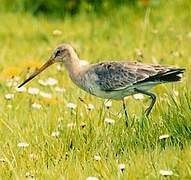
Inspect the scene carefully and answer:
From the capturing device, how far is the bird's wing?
271 inches

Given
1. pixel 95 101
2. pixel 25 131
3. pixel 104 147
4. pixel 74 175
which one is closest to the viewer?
pixel 74 175

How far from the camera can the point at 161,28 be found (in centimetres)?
1123

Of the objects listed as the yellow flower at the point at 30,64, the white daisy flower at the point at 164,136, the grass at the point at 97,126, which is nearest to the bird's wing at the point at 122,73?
the grass at the point at 97,126

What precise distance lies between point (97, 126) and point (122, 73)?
0.65 metres

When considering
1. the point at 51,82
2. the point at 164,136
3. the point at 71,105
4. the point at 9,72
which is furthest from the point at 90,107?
the point at 9,72

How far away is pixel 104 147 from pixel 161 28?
528 centimetres

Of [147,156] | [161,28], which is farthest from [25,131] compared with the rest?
[161,28]

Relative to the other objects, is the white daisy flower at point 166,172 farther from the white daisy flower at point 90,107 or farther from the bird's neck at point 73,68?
the bird's neck at point 73,68

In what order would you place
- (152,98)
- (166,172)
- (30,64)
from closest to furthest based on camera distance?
1. (166,172)
2. (152,98)
3. (30,64)

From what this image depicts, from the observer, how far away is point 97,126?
656 centimetres

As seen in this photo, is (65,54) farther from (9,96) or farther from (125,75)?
(125,75)

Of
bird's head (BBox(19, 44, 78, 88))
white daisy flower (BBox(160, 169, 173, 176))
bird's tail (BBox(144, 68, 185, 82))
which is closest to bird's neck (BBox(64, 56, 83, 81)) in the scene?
bird's head (BBox(19, 44, 78, 88))

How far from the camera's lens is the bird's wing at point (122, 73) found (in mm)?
6891

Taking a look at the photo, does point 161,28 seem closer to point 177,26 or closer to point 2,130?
point 177,26
